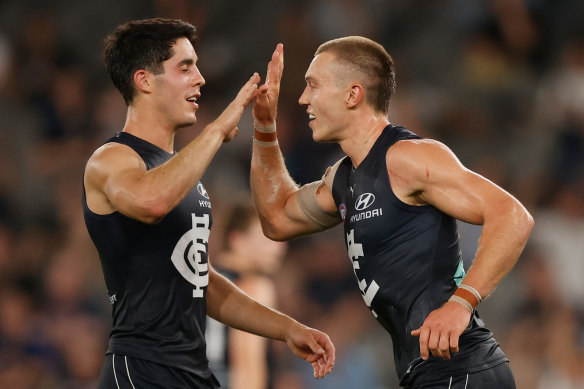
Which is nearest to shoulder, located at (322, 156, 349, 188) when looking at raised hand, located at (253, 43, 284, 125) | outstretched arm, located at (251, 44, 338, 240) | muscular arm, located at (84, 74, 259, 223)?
outstretched arm, located at (251, 44, 338, 240)

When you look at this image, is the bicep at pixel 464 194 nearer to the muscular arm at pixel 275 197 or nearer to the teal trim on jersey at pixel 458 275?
the teal trim on jersey at pixel 458 275

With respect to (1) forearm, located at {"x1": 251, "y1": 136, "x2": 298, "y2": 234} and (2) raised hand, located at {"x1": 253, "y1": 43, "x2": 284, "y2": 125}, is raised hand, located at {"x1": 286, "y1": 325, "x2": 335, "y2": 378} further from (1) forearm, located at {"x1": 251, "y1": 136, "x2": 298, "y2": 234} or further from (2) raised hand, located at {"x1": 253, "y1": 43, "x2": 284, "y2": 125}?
(2) raised hand, located at {"x1": 253, "y1": 43, "x2": 284, "y2": 125}

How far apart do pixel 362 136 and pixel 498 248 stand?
1.01m

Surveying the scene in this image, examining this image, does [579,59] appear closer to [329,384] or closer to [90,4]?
[329,384]

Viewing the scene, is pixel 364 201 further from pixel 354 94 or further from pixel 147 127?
pixel 147 127

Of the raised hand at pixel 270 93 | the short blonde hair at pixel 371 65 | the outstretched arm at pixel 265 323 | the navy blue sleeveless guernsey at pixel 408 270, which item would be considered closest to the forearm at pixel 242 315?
the outstretched arm at pixel 265 323

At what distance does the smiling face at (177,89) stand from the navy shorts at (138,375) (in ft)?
3.85

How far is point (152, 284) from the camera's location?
4180 millimetres

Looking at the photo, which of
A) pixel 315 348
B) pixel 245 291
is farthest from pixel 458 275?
pixel 245 291

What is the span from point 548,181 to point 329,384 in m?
3.06

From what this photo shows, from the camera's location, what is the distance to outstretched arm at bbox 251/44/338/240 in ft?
16.9

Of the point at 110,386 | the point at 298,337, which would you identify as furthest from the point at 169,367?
the point at 298,337

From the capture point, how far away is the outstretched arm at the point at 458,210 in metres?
3.80

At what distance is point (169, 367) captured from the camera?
13.6 feet
